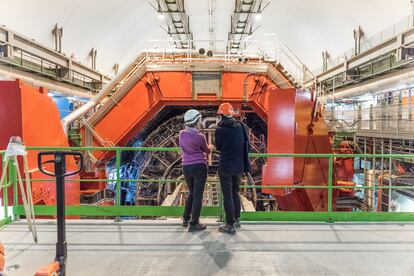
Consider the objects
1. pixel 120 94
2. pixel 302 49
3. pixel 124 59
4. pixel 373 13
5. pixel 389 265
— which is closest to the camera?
pixel 389 265

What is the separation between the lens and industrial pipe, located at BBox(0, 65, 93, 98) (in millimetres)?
8983

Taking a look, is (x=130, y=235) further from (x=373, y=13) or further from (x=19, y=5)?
(x=373, y=13)

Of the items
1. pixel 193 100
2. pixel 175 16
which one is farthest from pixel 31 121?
pixel 175 16

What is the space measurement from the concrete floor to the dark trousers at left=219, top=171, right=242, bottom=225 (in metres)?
0.26

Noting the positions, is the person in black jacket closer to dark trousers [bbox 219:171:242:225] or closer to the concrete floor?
dark trousers [bbox 219:171:242:225]

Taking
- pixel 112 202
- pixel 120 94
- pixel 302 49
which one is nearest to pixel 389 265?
pixel 120 94

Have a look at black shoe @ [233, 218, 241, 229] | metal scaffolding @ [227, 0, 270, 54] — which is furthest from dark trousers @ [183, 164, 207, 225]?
metal scaffolding @ [227, 0, 270, 54]

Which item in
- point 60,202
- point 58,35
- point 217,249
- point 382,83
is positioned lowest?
point 217,249

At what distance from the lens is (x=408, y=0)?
9.64 meters

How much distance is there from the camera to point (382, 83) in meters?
11.0

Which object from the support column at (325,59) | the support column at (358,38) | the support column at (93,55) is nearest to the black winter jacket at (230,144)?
the support column at (358,38)

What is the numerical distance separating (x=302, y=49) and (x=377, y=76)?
7.41 meters

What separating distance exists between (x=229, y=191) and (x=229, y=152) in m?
0.48

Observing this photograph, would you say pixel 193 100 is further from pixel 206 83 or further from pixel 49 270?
pixel 49 270
